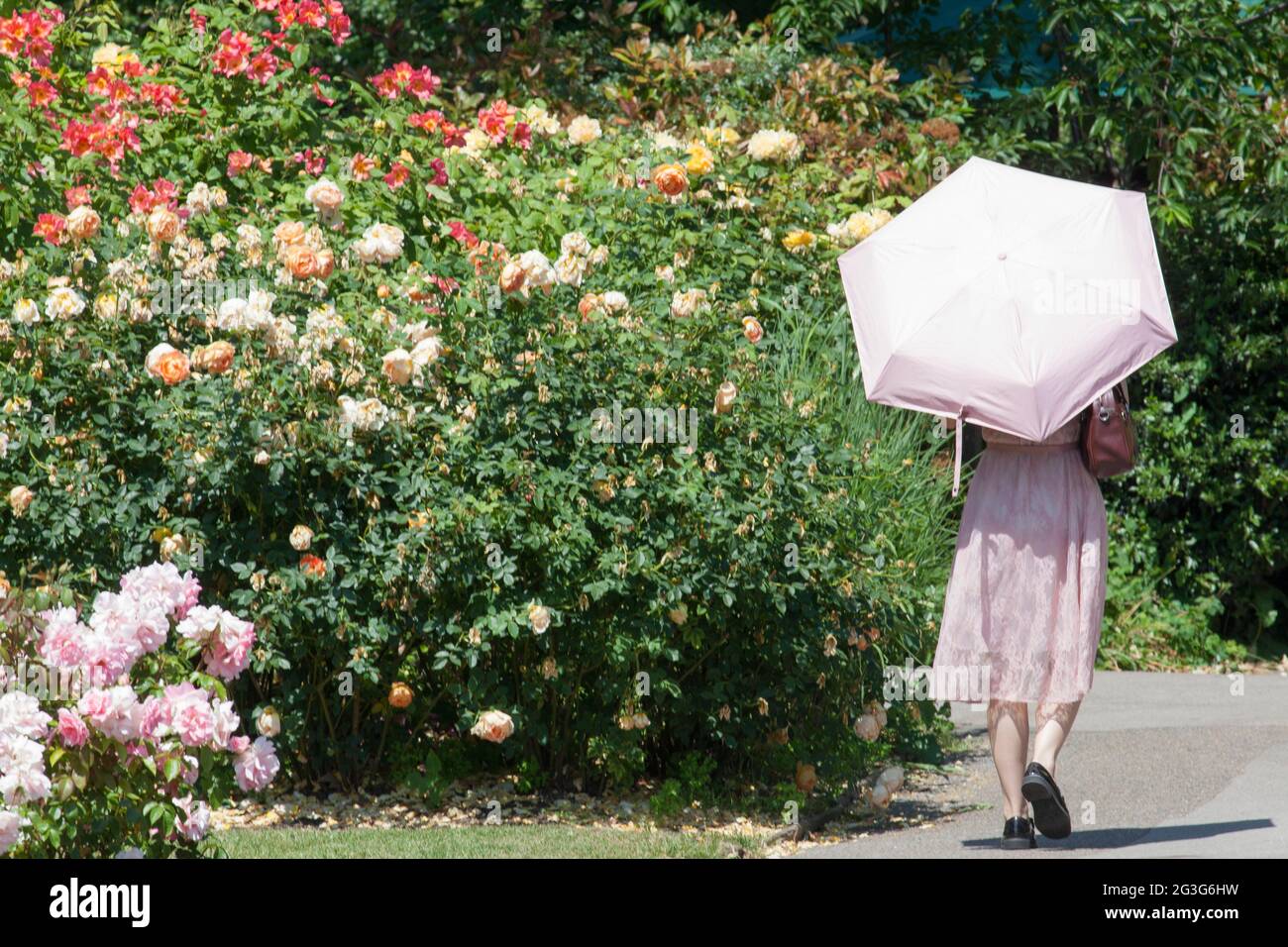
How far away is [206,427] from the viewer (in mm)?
5039

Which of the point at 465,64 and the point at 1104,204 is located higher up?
the point at 465,64

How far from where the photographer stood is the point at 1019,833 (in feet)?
16.0

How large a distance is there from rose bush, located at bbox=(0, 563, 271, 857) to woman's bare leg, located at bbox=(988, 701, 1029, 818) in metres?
2.28

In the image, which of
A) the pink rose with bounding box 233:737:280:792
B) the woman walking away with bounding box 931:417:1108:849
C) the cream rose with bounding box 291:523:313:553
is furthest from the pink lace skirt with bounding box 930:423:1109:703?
the pink rose with bounding box 233:737:280:792

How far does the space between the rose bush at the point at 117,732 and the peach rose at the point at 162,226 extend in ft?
6.54

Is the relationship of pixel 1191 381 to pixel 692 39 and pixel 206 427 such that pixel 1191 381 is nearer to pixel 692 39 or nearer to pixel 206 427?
pixel 692 39

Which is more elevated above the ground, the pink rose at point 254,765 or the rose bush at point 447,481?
the rose bush at point 447,481

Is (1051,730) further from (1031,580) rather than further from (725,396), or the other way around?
(725,396)

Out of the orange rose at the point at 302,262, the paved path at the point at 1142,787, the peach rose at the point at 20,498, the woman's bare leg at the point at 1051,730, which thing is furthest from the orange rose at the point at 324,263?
the woman's bare leg at the point at 1051,730

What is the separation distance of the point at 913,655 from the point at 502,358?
1.80 m

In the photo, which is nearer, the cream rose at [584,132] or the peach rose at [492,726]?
the peach rose at [492,726]

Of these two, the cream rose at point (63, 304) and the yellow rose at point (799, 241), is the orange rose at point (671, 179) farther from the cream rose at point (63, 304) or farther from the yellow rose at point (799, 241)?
the cream rose at point (63, 304)

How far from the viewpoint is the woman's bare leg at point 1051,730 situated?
4828 mm

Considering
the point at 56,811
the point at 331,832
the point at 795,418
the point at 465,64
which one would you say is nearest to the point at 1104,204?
the point at 795,418
